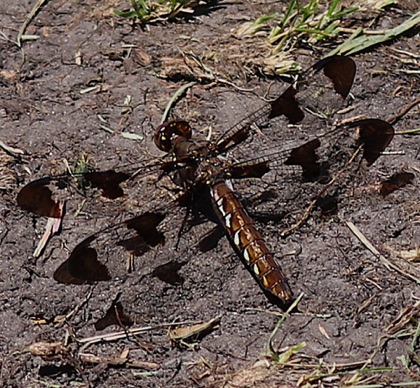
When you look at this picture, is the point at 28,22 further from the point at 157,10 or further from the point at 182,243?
the point at 182,243

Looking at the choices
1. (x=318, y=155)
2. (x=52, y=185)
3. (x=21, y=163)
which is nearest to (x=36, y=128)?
(x=21, y=163)

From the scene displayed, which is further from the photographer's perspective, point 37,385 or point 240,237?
point 240,237

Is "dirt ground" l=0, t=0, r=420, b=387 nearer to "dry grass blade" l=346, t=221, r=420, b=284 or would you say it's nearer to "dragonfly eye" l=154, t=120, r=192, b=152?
"dry grass blade" l=346, t=221, r=420, b=284

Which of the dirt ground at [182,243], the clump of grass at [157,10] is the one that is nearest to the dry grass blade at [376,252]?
the dirt ground at [182,243]

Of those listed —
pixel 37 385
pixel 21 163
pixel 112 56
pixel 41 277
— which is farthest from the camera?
pixel 112 56

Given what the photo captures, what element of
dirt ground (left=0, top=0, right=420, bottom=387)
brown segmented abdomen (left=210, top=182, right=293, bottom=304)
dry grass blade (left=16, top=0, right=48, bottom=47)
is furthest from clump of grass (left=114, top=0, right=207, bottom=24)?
brown segmented abdomen (left=210, top=182, right=293, bottom=304)

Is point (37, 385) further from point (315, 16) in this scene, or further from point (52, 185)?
point (315, 16)

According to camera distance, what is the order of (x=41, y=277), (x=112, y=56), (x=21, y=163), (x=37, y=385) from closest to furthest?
(x=37, y=385), (x=41, y=277), (x=21, y=163), (x=112, y=56)

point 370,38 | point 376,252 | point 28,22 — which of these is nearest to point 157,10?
point 28,22
